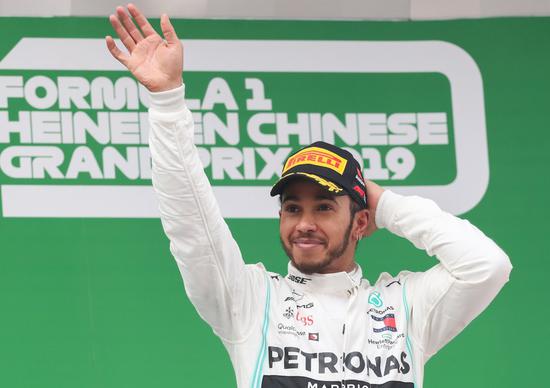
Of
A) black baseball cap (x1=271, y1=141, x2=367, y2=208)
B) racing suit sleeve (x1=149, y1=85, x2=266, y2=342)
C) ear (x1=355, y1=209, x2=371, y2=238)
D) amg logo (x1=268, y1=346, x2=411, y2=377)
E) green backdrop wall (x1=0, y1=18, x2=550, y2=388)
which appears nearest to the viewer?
racing suit sleeve (x1=149, y1=85, x2=266, y2=342)

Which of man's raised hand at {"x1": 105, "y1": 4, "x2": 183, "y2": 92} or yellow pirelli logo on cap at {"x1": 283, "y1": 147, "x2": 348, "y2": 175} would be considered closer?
man's raised hand at {"x1": 105, "y1": 4, "x2": 183, "y2": 92}

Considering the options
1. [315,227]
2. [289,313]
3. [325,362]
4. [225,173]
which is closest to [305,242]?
[315,227]

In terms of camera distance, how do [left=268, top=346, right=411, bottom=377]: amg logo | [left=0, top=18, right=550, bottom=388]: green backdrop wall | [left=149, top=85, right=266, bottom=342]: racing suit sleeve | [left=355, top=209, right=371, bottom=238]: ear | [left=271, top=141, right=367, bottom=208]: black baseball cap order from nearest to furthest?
1. [left=149, top=85, right=266, bottom=342]: racing suit sleeve
2. [left=268, top=346, right=411, bottom=377]: amg logo
3. [left=271, top=141, right=367, bottom=208]: black baseball cap
4. [left=355, top=209, right=371, bottom=238]: ear
5. [left=0, top=18, right=550, bottom=388]: green backdrop wall

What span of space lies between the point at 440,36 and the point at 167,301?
1099 millimetres

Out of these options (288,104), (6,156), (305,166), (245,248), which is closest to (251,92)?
(288,104)

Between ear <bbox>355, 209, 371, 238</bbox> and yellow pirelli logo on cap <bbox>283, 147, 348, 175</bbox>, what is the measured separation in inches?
5.0

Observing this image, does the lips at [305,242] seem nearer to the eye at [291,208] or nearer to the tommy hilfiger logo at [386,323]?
the eye at [291,208]

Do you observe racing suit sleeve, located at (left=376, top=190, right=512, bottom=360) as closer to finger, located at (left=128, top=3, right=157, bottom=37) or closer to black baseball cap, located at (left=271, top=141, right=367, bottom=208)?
black baseball cap, located at (left=271, top=141, right=367, bottom=208)

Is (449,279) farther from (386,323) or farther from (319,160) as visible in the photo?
(319,160)

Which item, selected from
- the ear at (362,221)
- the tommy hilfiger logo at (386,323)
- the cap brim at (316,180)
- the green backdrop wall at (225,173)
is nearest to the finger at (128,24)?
the cap brim at (316,180)

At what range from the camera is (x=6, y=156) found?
3.83 m

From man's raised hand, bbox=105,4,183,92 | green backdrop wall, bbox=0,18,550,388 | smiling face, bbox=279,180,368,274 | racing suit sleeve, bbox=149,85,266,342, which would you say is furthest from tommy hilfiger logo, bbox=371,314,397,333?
green backdrop wall, bbox=0,18,550,388

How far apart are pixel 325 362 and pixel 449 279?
32 centimetres

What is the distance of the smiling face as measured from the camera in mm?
2947
